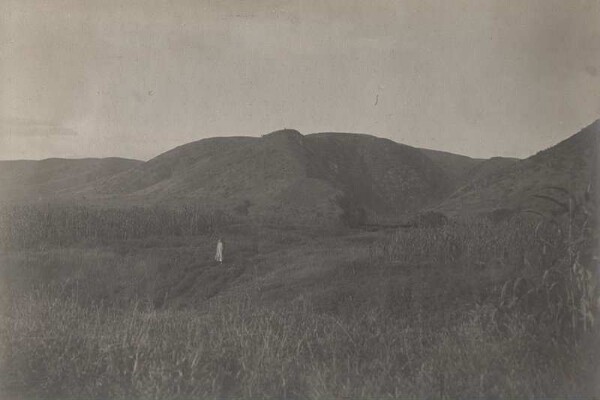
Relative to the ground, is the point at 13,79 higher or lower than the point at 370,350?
higher

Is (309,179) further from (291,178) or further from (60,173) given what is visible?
(60,173)

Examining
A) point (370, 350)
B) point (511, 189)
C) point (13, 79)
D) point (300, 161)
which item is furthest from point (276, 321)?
point (300, 161)

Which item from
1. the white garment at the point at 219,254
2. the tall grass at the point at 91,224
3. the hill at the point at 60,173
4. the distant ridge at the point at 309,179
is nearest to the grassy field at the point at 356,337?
the white garment at the point at 219,254

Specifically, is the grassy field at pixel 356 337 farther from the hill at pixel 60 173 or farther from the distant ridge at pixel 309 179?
the hill at pixel 60 173

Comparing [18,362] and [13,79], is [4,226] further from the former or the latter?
[18,362]

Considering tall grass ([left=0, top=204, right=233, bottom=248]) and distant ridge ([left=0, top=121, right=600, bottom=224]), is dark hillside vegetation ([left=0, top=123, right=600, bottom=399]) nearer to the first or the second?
tall grass ([left=0, top=204, right=233, bottom=248])

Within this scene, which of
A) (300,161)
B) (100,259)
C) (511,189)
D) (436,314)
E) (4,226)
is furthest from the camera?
(300,161)

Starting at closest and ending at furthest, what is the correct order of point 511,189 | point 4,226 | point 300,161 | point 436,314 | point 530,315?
point 530,315, point 436,314, point 4,226, point 511,189, point 300,161
